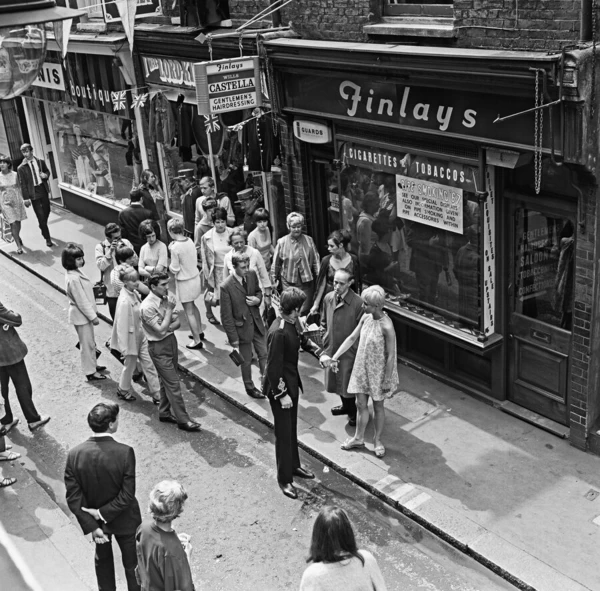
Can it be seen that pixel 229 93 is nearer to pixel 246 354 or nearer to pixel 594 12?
pixel 246 354

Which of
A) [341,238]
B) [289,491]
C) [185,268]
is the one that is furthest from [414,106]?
[289,491]

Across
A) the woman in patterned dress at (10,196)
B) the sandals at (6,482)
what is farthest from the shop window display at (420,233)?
the woman in patterned dress at (10,196)

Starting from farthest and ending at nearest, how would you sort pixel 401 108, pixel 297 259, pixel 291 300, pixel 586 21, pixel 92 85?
pixel 92 85 → pixel 297 259 → pixel 401 108 → pixel 291 300 → pixel 586 21

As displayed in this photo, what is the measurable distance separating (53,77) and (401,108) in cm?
1161

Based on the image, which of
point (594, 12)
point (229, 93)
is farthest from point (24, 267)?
point (594, 12)

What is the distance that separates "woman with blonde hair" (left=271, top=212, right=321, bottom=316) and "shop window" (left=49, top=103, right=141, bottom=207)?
6.43 m

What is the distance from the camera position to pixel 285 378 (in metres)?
7.77

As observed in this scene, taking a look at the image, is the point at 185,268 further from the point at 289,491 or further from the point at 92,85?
the point at 92,85

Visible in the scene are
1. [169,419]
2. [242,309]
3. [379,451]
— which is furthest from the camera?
[169,419]

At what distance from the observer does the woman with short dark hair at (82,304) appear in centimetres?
1029

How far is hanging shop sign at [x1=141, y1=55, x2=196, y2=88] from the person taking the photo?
526 inches

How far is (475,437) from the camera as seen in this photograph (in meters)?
8.83

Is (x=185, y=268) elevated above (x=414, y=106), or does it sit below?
below

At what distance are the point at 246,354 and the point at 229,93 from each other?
3.56m
